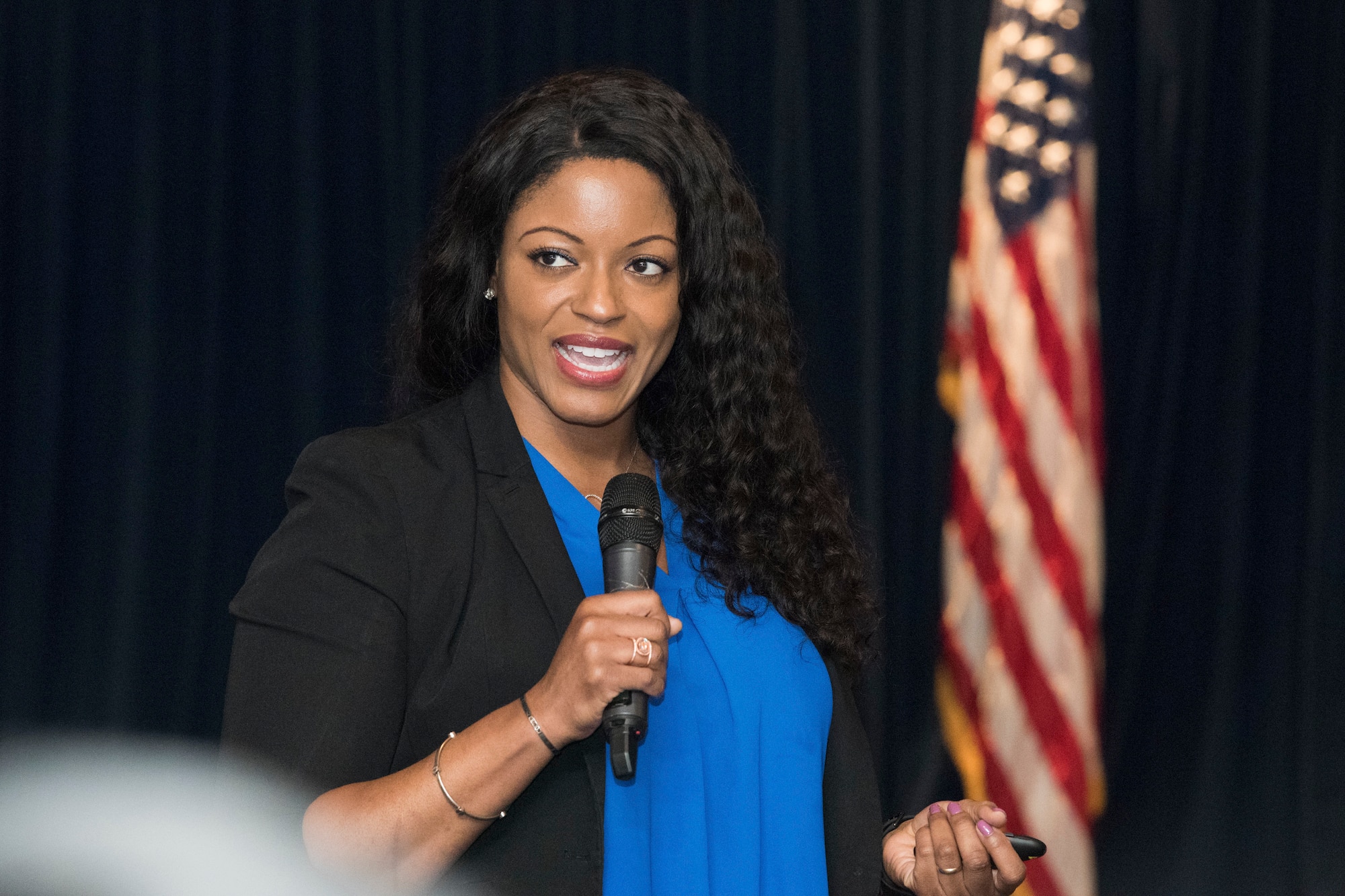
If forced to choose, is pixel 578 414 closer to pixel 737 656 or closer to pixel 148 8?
pixel 737 656

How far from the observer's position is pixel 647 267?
1.34m

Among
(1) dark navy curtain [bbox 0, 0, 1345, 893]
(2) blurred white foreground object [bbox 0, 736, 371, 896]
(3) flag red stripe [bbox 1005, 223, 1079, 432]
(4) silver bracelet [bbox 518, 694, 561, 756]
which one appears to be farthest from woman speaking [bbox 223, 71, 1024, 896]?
(3) flag red stripe [bbox 1005, 223, 1079, 432]

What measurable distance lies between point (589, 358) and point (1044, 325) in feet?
7.02

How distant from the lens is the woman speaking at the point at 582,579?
1.00 meters

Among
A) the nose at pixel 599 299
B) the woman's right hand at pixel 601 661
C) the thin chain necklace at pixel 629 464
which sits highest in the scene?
the nose at pixel 599 299

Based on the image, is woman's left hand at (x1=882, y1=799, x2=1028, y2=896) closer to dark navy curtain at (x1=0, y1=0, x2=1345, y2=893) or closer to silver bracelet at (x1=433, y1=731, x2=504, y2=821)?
silver bracelet at (x1=433, y1=731, x2=504, y2=821)

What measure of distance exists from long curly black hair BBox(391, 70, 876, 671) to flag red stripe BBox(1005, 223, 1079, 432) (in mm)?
1723

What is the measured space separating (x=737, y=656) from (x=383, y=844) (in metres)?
0.44

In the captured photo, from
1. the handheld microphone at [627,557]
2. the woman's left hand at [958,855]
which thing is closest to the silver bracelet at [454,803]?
the handheld microphone at [627,557]

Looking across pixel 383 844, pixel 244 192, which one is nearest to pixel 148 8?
pixel 244 192

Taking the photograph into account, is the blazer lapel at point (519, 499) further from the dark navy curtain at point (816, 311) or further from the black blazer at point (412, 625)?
the dark navy curtain at point (816, 311)

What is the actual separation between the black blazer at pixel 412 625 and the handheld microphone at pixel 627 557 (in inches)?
3.8

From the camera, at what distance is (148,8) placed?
2.72m

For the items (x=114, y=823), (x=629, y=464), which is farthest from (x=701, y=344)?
(x=114, y=823)
